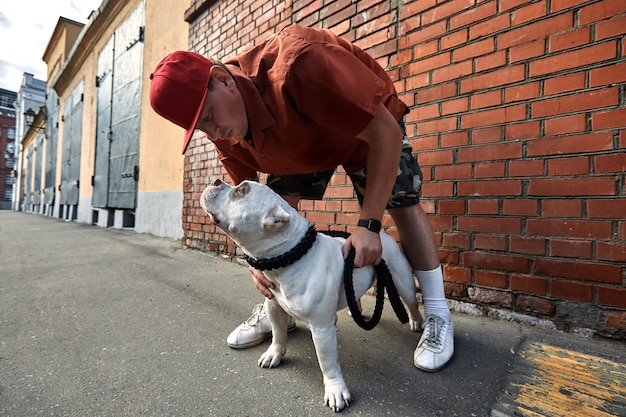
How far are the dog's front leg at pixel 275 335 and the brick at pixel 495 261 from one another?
112cm

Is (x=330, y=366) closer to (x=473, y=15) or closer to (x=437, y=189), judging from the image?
(x=437, y=189)

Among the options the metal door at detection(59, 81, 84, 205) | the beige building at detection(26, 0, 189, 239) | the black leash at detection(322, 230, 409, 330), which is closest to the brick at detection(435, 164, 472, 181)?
the black leash at detection(322, 230, 409, 330)

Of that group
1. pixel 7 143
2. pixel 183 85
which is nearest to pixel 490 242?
pixel 183 85

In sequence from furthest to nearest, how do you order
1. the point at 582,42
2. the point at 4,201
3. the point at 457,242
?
the point at 4,201
the point at 457,242
the point at 582,42

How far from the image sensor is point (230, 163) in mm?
1692

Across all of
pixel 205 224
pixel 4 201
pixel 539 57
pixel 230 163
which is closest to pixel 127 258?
pixel 205 224

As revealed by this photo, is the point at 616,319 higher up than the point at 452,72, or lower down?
lower down

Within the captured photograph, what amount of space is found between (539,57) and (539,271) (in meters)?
1.06

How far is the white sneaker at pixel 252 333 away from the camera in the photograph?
1.48 meters

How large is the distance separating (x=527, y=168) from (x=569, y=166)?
0.17m

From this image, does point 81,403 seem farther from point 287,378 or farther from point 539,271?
point 539,271

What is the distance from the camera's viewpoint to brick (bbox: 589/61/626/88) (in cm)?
141

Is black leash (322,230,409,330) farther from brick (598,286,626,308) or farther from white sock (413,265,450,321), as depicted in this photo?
brick (598,286,626,308)

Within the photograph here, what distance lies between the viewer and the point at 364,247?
3.87 ft
